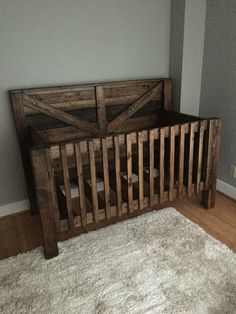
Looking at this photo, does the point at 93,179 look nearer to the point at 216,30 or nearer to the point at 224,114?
the point at 224,114

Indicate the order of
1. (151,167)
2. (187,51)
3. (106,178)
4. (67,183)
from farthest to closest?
(187,51)
(151,167)
(106,178)
(67,183)

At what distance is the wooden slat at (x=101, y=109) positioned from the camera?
2230 millimetres

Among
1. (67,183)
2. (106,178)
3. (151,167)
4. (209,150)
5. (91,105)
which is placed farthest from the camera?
(91,105)

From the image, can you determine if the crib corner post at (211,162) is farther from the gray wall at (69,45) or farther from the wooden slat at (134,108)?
the gray wall at (69,45)

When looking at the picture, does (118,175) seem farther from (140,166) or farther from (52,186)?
(52,186)

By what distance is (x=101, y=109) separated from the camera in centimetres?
228

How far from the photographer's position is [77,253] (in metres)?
1.79

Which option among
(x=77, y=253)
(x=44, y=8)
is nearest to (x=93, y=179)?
(x=77, y=253)

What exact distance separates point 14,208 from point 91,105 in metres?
1.14

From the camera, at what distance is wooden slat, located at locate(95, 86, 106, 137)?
2.23 meters

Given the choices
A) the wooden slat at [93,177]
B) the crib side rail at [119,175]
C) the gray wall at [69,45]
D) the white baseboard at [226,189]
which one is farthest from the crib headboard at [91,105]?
the white baseboard at [226,189]

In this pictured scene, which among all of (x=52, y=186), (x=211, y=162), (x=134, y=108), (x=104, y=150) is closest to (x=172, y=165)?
(x=211, y=162)

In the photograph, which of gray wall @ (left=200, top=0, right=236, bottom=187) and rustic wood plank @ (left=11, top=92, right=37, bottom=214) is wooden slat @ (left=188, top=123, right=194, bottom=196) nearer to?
gray wall @ (left=200, top=0, right=236, bottom=187)

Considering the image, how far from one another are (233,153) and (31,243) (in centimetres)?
189
